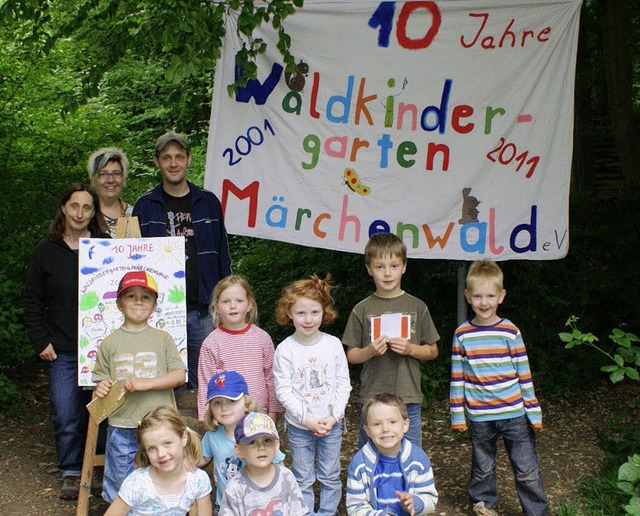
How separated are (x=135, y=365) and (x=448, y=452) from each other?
8.10 ft

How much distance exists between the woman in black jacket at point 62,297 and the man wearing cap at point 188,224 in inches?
13.1

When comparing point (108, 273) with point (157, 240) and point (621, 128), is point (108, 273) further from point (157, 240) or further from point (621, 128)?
point (621, 128)

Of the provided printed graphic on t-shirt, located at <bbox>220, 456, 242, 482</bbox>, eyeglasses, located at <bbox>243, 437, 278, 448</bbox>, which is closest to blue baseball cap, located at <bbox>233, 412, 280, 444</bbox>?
eyeglasses, located at <bbox>243, 437, 278, 448</bbox>

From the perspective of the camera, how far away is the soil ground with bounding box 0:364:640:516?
16.3 feet

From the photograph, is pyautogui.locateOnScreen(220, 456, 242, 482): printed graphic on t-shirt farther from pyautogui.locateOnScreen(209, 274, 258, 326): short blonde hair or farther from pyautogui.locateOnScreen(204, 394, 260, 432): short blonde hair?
pyautogui.locateOnScreen(209, 274, 258, 326): short blonde hair

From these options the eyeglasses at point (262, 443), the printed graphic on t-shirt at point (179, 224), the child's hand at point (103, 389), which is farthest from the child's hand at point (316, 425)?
the printed graphic on t-shirt at point (179, 224)

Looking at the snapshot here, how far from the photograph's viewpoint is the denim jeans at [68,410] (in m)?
4.89

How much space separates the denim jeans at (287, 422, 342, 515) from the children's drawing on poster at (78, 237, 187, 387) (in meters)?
0.78

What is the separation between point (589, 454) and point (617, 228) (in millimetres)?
2382

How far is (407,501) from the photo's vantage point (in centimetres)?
379

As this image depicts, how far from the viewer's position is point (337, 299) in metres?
8.11

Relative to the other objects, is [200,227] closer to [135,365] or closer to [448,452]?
[135,365]

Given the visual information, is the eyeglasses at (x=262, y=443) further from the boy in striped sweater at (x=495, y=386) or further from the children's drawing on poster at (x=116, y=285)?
the boy in striped sweater at (x=495, y=386)

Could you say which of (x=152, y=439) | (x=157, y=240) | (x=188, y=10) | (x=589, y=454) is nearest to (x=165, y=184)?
(x=157, y=240)
